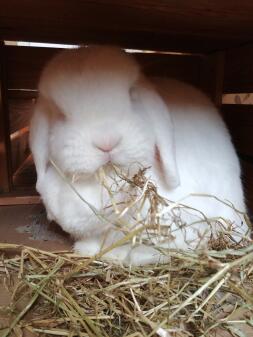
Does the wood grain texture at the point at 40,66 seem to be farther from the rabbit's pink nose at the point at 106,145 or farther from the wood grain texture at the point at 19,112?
the rabbit's pink nose at the point at 106,145

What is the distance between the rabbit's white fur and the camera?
3.49ft

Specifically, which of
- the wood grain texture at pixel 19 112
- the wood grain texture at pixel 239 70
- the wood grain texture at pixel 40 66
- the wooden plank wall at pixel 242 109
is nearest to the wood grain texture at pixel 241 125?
the wooden plank wall at pixel 242 109

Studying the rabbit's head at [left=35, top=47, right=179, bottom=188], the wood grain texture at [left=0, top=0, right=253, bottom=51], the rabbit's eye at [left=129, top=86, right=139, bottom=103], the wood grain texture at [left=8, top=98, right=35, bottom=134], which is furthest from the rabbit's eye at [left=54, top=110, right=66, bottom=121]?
the wood grain texture at [left=8, top=98, right=35, bottom=134]

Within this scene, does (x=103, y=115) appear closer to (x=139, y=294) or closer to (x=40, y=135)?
(x=40, y=135)

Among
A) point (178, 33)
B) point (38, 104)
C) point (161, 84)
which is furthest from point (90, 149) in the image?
point (178, 33)

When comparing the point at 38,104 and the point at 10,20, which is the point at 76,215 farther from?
the point at 10,20

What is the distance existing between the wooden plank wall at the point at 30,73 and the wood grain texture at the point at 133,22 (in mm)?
219

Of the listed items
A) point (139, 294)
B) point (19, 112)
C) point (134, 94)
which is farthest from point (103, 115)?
Answer: point (19, 112)

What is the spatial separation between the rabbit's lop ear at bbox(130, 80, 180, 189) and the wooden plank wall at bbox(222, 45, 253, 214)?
0.85 m

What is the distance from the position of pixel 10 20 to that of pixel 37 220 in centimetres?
89

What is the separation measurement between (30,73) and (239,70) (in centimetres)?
111

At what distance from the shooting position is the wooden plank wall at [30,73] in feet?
7.06

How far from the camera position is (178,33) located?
1647mm

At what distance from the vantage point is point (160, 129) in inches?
47.9
